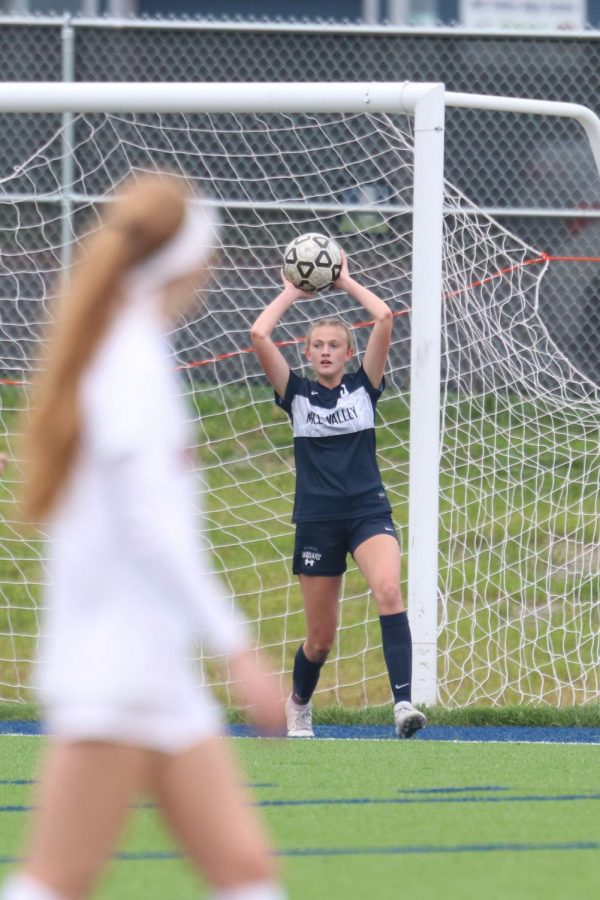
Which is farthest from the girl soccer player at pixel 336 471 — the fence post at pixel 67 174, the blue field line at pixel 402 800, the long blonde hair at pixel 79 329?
the long blonde hair at pixel 79 329

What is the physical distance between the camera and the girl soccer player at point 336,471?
21.7 feet

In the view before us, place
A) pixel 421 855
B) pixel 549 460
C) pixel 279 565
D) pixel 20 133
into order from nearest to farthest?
pixel 421 855, pixel 549 460, pixel 279 565, pixel 20 133

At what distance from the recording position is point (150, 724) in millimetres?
2656

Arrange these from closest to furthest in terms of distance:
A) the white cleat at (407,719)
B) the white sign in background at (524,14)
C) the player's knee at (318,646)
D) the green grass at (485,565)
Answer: the white cleat at (407,719)
the player's knee at (318,646)
the green grass at (485,565)
the white sign in background at (524,14)

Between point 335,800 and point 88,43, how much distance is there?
7665mm

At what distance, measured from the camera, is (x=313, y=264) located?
6738 mm

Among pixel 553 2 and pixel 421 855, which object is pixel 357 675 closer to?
pixel 421 855

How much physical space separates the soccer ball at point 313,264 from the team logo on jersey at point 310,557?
1.08 meters

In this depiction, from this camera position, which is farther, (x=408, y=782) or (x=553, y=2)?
(x=553, y=2)

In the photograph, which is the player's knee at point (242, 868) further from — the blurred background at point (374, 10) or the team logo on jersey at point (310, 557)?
the blurred background at point (374, 10)

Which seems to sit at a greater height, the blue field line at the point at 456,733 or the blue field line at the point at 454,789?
the blue field line at the point at 454,789

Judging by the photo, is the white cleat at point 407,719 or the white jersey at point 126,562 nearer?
the white jersey at point 126,562

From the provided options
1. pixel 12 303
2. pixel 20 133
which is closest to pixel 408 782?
pixel 12 303

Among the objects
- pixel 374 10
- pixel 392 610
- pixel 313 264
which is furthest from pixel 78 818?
pixel 374 10
